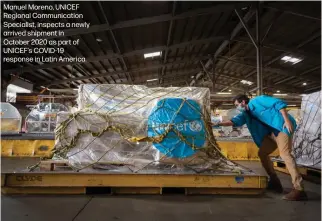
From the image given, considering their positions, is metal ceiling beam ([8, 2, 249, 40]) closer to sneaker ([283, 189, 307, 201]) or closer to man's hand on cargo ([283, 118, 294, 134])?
man's hand on cargo ([283, 118, 294, 134])

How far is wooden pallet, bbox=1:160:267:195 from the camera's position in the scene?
3336mm

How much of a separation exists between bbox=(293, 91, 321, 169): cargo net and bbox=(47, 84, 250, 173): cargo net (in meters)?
1.76

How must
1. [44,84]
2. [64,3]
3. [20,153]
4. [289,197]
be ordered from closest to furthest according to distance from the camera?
Answer: 1. [289,197]
2. [64,3]
3. [20,153]
4. [44,84]

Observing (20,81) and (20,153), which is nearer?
(20,153)

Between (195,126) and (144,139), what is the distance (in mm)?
778

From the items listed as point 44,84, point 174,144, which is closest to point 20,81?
point 44,84

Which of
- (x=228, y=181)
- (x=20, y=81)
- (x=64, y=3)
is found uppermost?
(x=64, y=3)

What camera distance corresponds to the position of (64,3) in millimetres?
6492

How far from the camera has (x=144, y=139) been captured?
3.46 metres

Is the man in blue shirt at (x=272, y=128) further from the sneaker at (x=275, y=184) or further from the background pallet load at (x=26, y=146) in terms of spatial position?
the background pallet load at (x=26, y=146)

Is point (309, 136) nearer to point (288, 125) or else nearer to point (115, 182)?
point (288, 125)

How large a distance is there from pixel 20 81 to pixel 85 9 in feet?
28.1

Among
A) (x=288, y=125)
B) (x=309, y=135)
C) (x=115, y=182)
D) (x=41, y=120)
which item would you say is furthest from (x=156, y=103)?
(x=41, y=120)

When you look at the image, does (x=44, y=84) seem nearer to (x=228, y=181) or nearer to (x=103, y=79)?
(x=103, y=79)
